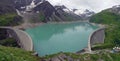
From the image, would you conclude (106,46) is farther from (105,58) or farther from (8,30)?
(8,30)

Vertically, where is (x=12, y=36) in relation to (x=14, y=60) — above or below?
below

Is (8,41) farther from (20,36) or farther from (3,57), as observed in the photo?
(3,57)

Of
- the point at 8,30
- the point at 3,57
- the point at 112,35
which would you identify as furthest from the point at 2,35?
the point at 3,57

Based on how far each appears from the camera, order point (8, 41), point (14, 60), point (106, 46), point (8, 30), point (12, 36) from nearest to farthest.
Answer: point (14, 60)
point (106, 46)
point (8, 41)
point (12, 36)
point (8, 30)

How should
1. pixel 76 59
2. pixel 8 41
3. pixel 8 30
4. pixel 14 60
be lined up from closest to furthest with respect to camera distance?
pixel 14 60
pixel 76 59
pixel 8 41
pixel 8 30

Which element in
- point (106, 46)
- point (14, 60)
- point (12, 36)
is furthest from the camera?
point (12, 36)

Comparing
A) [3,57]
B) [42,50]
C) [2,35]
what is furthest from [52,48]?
[3,57]

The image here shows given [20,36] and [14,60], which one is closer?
[14,60]

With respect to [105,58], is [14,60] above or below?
above

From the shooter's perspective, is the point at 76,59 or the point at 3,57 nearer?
the point at 3,57
